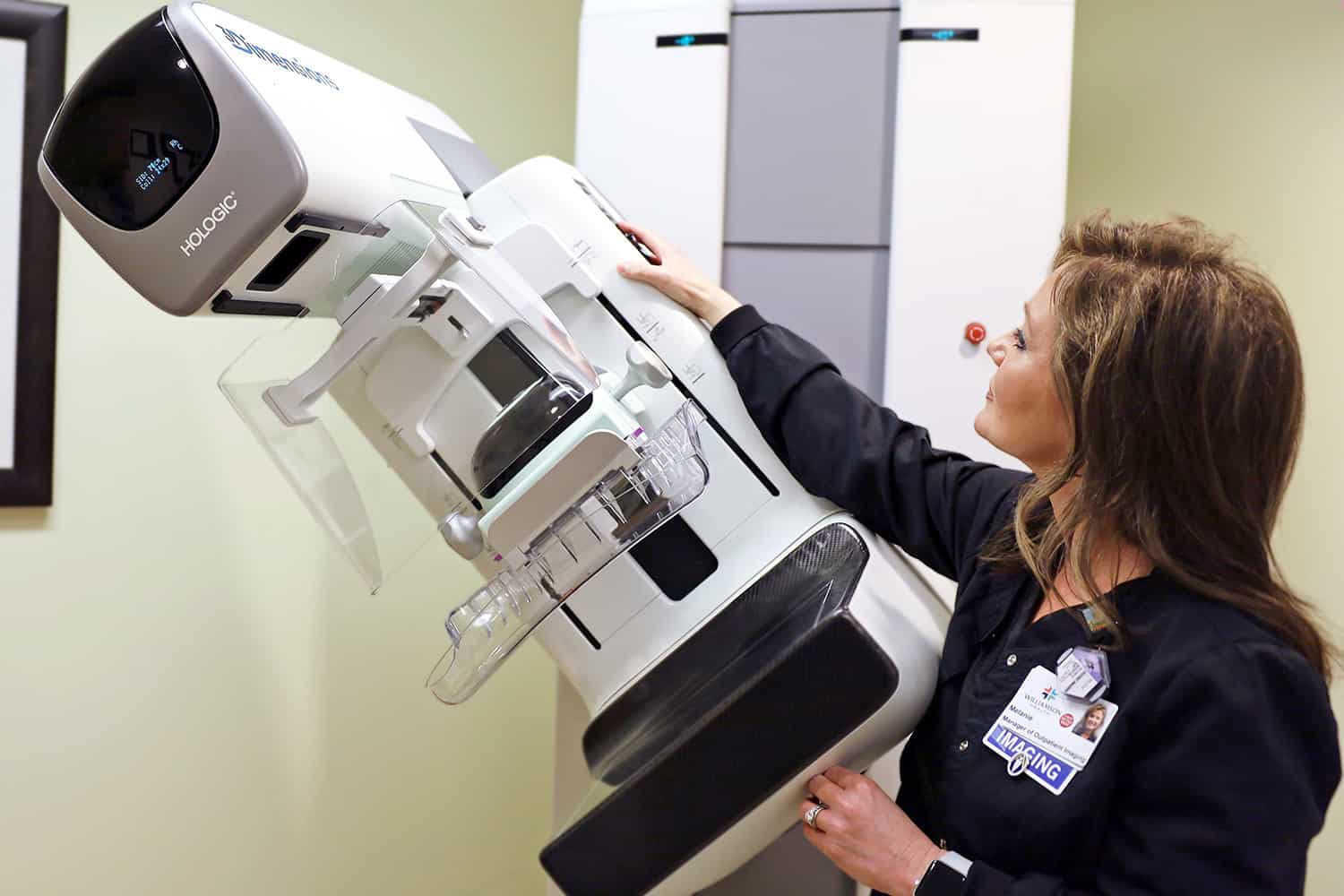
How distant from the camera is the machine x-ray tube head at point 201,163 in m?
0.82

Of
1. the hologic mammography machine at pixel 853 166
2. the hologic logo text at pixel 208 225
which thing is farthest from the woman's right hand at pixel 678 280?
the hologic logo text at pixel 208 225

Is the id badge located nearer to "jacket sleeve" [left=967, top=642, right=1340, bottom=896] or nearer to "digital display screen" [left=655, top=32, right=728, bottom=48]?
"jacket sleeve" [left=967, top=642, right=1340, bottom=896]

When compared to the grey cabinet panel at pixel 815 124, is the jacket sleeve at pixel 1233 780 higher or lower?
lower

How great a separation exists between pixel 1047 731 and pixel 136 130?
963 millimetres

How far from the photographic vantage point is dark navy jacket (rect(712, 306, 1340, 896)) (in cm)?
81

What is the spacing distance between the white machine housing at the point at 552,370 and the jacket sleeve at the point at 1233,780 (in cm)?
24

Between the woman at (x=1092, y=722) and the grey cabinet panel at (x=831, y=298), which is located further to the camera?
the grey cabinet panel at (x=831, y=298)

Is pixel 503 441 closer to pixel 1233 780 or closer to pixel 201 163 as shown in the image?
pixel 201 163

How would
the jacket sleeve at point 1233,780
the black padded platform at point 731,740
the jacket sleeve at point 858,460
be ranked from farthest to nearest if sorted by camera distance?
the jacket sleeve at point 858,460 → the black padded platform at point 731,740 → the jacket sleeve at point 1233,780

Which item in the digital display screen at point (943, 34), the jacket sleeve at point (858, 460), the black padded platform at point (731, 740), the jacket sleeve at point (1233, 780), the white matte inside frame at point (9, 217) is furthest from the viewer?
the white matte inside frame at point (9, 217)

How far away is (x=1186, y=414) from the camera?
2.90 ft

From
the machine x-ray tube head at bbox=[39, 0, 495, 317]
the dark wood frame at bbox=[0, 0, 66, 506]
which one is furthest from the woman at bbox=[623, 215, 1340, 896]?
the dark wood frame at bbox=[0, 0, 66, 506]

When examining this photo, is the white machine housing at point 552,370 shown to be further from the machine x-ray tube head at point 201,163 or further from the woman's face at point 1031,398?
the woman's face at point 1031,398

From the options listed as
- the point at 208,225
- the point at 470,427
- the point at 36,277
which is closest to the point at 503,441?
the point at 470,427
